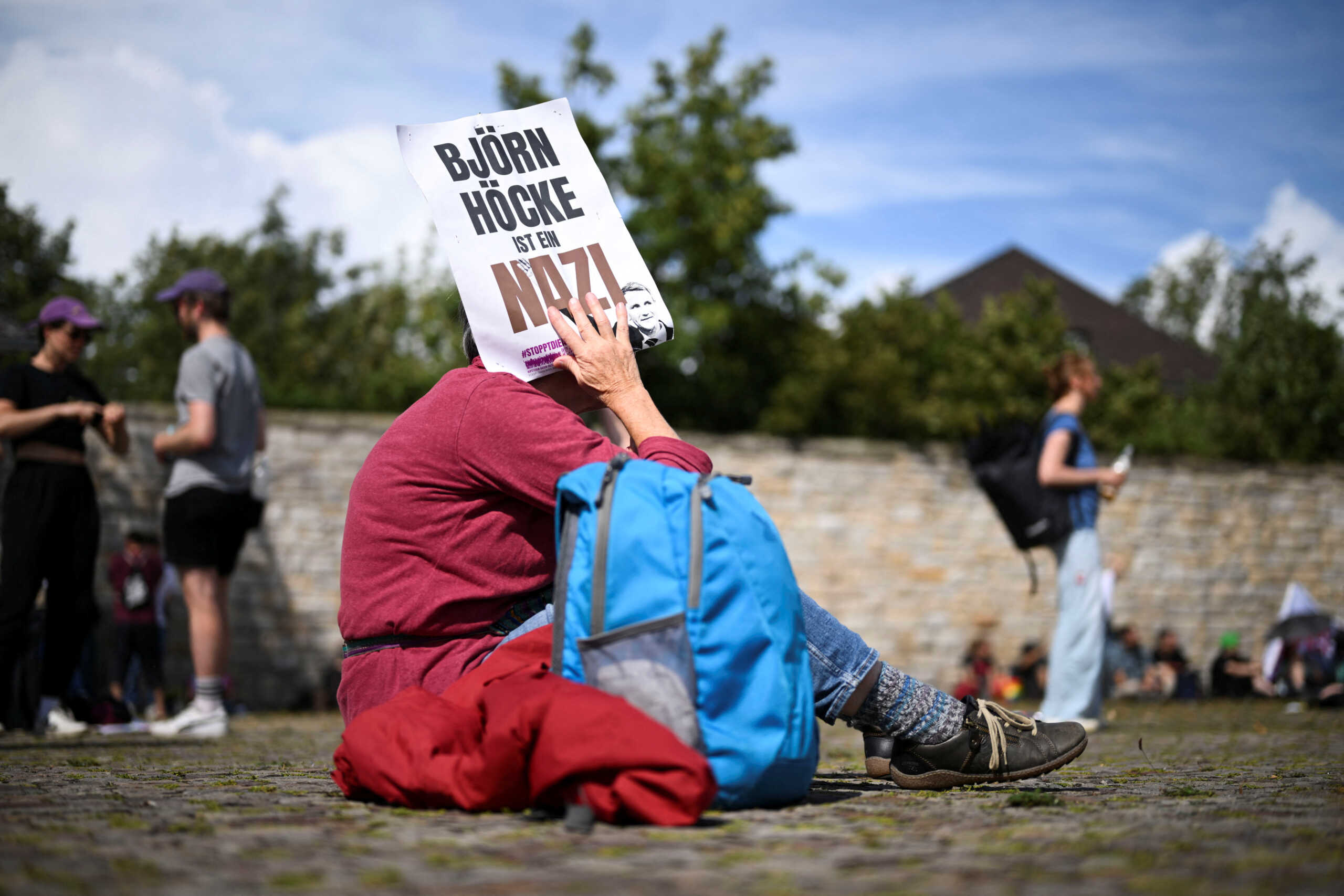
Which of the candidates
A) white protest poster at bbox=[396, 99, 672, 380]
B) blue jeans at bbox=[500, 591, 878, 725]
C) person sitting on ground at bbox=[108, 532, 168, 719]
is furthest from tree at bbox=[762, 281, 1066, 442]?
blue jeans at bbox=[500, 591, 878, 725]

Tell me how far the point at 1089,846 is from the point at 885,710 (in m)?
0.78

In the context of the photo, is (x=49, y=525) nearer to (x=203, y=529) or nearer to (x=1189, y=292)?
(x=203, y=529)

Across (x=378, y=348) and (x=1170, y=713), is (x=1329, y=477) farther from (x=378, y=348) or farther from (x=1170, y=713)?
Answer: (x=378, y=348)

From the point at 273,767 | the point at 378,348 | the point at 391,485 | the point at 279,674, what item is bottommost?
the point at 279,674

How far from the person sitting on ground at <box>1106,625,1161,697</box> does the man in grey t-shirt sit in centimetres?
937

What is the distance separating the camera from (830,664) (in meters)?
2.71

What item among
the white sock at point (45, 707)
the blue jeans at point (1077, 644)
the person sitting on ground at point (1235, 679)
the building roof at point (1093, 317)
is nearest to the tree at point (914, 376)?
the person sitting on ground at point (1235, 679)

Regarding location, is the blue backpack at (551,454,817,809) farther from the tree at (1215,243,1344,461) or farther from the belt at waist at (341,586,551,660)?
the tree at (1215,243,1344,461)

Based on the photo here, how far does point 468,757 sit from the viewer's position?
7.98 ft

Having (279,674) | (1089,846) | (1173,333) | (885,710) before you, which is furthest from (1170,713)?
(1173,333)

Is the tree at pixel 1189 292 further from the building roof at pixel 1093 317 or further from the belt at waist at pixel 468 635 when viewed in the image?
the belt at waist at pixel 468 635

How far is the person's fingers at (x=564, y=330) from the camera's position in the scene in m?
2.93

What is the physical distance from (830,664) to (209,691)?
3.85 m

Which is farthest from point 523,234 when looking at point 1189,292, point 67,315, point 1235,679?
point 1189,292
